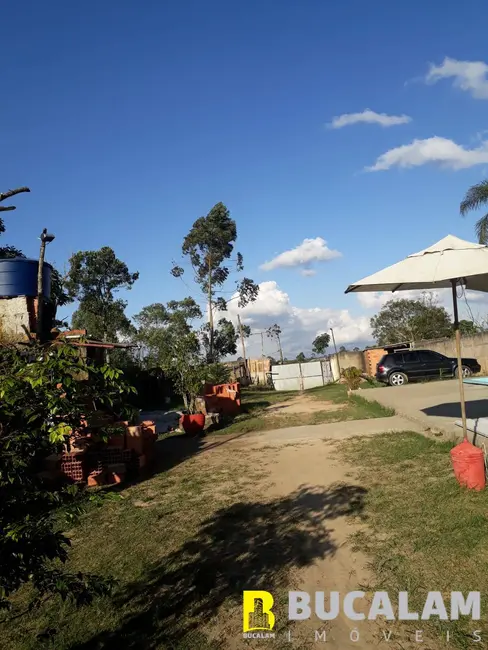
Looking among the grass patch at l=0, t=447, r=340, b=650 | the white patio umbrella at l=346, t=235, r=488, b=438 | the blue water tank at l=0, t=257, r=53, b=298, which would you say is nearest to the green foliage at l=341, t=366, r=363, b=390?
the grass patch at l=0, t=447, r=340, b=650

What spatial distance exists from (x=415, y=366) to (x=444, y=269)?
16129 mm

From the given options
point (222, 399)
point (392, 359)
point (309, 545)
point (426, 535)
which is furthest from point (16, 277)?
point (392, 359)

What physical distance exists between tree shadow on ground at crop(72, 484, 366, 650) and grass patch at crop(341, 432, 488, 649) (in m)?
0.40

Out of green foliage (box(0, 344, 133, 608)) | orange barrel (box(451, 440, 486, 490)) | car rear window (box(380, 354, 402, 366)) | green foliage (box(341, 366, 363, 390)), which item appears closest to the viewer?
green foliage (box(0, 344, 133, 608))

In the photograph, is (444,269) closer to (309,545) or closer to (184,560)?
(309,545)

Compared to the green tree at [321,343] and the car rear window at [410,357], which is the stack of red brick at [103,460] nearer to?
the car rear window at [410,357]

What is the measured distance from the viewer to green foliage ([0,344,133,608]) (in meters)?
2.02

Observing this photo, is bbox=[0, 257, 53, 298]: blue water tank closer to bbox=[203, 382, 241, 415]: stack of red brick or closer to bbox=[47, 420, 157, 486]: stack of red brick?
bbox=[47, 420, 157, 486]: stack of red brick

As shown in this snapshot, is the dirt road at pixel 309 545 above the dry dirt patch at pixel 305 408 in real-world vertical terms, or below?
above

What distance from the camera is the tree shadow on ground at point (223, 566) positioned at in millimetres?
3137

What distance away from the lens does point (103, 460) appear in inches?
306

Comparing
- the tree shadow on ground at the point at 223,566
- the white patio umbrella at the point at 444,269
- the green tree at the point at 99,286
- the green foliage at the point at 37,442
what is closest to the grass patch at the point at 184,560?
the tree shadow on ground at the point at 223,566

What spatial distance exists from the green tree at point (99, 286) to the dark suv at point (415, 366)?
1652 centimetres

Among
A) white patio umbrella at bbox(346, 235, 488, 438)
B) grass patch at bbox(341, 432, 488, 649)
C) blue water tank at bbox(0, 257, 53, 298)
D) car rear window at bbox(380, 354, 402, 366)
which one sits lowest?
grass patch at bbox(341, 432, 488, 649)
